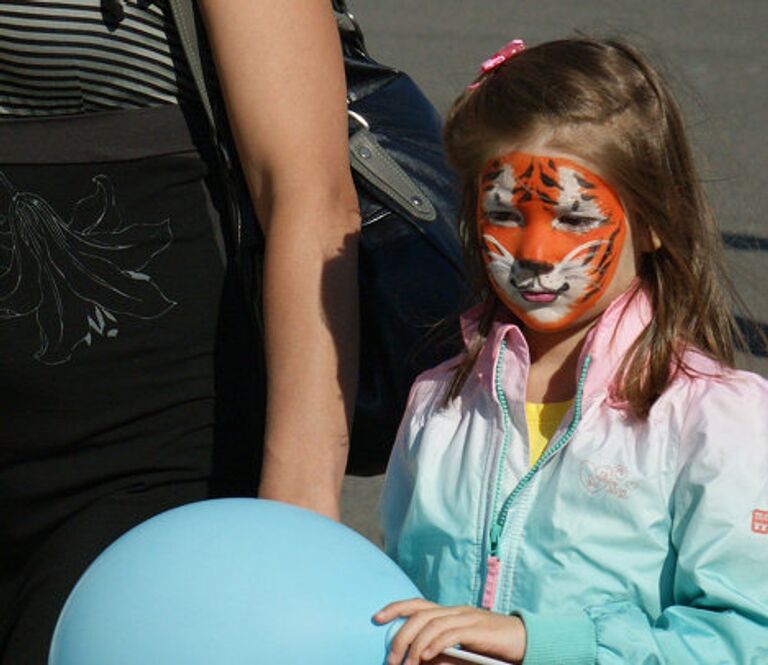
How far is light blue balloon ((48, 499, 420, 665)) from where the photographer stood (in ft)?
6.08

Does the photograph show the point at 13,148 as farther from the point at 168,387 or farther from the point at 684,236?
the point at 684,236

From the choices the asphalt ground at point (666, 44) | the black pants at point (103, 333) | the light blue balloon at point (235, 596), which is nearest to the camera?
the light blue balloon at point (235, 596)

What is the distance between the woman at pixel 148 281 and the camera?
2.29m

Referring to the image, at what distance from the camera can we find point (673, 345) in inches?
84.7

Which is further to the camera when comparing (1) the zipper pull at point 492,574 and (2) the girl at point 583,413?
(1) the zipper pull at point 492,574

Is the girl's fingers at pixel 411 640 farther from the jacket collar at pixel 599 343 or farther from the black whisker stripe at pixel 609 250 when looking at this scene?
the black whisker stripe at pixel 609 250

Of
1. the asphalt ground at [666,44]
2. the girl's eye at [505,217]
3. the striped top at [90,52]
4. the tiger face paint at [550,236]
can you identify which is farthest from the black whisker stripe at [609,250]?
the asphalt ground at [666,44]

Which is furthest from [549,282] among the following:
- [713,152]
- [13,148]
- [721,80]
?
[721,80]

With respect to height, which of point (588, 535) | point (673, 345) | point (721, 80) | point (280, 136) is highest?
point (280, 136)

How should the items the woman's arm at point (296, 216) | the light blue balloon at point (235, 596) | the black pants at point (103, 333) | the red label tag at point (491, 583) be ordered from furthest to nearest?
1. the black pants at point (103, 333)
2. the woman's arm at point (296, 216)
3. the red label tag at point (491, 583)
4. the light blue balloon at point (235, 596)

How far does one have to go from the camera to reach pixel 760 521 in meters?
1.99

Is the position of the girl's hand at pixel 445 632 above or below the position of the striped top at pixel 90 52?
below

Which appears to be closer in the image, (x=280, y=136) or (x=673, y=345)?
(x=673, y=345)

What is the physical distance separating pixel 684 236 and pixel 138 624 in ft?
2.61
